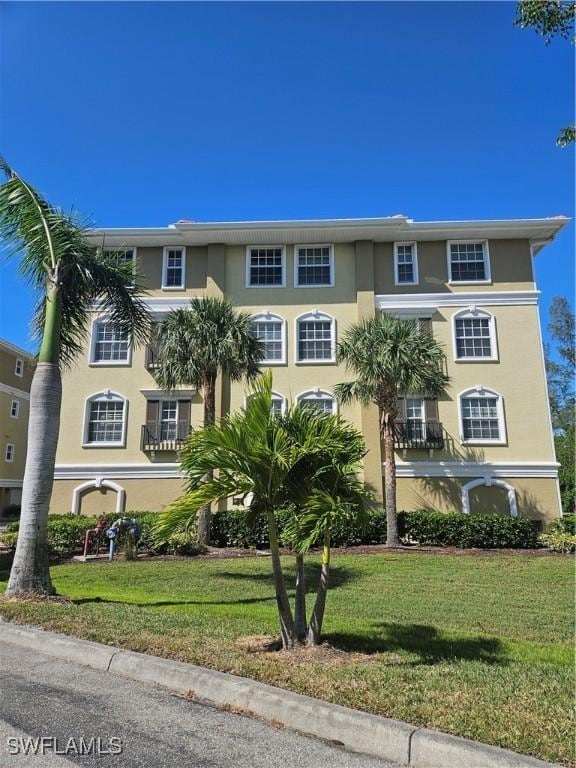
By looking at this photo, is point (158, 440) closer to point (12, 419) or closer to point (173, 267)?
point (173, 267)

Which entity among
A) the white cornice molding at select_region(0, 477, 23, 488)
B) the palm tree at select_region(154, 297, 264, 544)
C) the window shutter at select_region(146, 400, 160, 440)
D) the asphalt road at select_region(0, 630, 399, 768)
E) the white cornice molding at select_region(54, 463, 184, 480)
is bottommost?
the asphalt road at select_region(0, 630, 399, 768)

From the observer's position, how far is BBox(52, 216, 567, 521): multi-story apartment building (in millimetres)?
22125

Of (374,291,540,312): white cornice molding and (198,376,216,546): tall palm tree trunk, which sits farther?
(374,291,540,312): white cornice molding

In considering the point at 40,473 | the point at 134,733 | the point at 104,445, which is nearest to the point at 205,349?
the point at 104,445

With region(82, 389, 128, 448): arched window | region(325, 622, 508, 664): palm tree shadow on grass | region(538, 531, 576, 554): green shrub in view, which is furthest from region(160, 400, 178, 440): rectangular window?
region(325, 622, 508, 664): palm tree shadow on grass

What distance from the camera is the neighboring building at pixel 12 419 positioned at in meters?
33.9

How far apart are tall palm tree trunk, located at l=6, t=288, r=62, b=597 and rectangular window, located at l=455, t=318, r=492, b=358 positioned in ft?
58.2

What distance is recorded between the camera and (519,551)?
17.1 metres

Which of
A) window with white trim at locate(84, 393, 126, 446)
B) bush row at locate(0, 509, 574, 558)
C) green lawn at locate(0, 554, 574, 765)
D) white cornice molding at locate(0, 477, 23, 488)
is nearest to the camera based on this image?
green lawn at locate(0, 554, 574, 765)

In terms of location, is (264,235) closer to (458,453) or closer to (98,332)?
(98,332)

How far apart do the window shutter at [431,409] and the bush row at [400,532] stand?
16.0ft

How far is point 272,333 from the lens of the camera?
78.7 feet

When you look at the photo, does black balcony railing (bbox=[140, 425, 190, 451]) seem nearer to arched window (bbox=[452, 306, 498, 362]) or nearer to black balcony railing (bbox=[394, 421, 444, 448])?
black balcony railing (bbox=[394, 421, 444, 448])

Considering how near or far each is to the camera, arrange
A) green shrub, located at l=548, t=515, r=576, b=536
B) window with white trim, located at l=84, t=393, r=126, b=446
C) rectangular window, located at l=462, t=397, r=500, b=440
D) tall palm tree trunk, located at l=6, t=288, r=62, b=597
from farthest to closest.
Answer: window with white trim, located at l=84, t=393, r=126, b=446
rectangular window, located at l=462, t=397, r=500, b=440
green shrub, located at l=548, t=515, r=576, b=536
tall palm tree trunk, located at l=6, t=288, r=62, b=597
